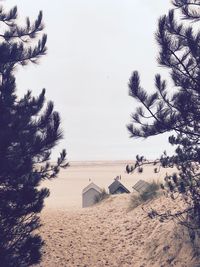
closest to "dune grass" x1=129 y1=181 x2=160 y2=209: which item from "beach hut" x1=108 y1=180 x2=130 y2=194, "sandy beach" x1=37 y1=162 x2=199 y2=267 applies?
"sandy beach" x1=37 y1=162 x2=199 y2=267

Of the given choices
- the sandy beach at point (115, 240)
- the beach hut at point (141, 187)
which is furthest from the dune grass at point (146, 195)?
the sandy beach at point (115, 240)

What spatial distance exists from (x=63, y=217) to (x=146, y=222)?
3178 mm

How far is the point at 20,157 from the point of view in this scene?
30.6 feet

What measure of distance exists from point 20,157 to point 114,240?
5.89 m

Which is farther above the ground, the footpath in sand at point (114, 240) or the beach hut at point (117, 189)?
the beach hut at point (117, 189)

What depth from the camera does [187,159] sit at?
32.5ft

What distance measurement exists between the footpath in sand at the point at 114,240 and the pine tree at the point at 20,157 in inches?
121

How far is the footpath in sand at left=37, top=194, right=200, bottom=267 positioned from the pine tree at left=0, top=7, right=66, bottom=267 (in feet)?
10.1

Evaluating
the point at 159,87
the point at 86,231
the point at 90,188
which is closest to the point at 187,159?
the point at 159,87

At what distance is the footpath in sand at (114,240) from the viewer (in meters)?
12.1

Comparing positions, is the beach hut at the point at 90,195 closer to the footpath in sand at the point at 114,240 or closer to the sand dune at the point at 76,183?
the sand dune at the point at 76,183

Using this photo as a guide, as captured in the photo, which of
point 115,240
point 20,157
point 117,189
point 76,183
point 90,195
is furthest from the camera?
point 76,183

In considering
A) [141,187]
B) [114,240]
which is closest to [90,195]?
[141,187]

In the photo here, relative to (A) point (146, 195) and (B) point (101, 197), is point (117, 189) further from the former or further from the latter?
(A) point (146, 195)
